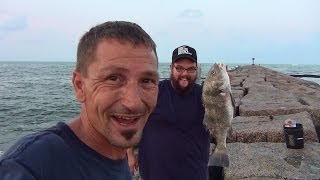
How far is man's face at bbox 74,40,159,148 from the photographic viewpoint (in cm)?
174

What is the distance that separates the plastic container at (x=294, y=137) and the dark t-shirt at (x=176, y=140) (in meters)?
1.88

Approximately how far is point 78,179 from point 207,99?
2.88m

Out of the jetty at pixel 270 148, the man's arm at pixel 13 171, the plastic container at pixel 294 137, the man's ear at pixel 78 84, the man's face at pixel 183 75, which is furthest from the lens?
the plastic container at pixel 294 137

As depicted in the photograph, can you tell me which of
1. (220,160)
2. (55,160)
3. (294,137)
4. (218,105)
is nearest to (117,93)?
(55,160)

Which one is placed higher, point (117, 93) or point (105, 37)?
point (105, 37)

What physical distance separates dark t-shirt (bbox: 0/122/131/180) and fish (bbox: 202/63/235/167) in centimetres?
255

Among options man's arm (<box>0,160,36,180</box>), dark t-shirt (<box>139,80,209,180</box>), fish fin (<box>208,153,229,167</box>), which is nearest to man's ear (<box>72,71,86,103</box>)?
man's arm (<box>0,160,36,180</box>)

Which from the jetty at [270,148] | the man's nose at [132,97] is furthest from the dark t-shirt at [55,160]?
the jetty at [270,148]

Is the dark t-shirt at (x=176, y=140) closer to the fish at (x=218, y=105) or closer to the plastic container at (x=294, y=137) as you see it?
the fish at (x=218, y=105)

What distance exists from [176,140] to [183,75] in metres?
0.69

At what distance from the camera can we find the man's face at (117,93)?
1.74 meters

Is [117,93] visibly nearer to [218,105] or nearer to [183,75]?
[183,75]

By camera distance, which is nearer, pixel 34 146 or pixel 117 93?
pixel 34 146

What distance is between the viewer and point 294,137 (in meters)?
5.82
